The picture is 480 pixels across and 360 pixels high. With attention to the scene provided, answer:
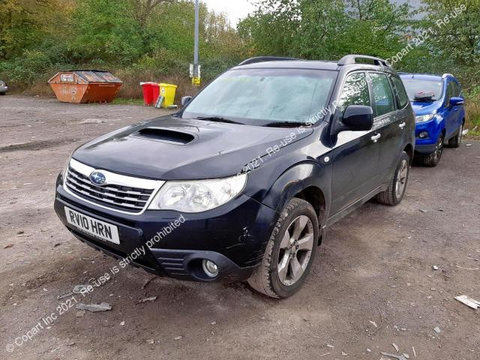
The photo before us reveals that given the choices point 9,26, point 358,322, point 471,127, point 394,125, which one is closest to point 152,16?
point 9,26

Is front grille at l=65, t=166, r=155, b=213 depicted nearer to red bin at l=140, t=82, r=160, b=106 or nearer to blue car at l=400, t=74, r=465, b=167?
blue car at l=400, t=74, r=465, b=167

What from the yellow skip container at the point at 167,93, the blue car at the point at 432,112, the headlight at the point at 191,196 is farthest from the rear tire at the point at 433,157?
the yellow skip container at the point at 167,93

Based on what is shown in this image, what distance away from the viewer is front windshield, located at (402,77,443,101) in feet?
24.4

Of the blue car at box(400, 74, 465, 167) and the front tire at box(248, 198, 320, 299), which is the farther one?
the blue car at box(400, 74, 465, 167)

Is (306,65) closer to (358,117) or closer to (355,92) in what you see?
(355,92)

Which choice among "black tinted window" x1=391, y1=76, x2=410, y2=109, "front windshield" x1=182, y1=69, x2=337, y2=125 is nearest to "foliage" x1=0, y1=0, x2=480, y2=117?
"black tinted window" x1=391, y1=76, x2=410, y2=109

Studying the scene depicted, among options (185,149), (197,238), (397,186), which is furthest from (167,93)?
(197,238)

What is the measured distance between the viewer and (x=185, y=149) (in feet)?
8.56

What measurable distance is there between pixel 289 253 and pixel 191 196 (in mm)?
903

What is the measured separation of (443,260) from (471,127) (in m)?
9.64

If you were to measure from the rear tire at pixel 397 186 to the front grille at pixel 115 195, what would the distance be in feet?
10.8

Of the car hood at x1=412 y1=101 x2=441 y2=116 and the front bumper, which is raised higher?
the car hood at x1=412 y1=101 x2=441 y2=116

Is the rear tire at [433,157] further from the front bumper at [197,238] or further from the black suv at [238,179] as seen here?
the front bumper at [197,238]

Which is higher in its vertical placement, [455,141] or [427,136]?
[427,136]
